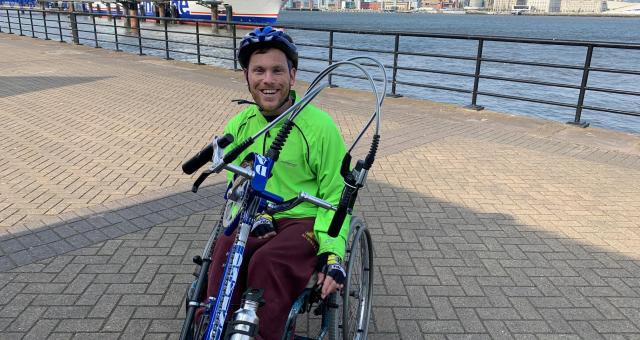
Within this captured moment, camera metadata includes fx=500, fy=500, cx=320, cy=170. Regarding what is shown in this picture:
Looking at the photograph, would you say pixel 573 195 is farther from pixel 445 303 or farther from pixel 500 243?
pixel 445 303

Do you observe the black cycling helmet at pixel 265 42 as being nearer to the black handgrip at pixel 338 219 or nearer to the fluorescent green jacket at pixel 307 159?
the fluorescent green jacket at pixel 307 159

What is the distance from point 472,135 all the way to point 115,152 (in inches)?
185

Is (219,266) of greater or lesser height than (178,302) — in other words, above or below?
above

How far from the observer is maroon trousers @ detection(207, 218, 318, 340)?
6.28 ft

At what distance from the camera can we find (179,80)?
444 inches

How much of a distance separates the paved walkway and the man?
93 cm

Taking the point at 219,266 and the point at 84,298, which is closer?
the point at 219,266

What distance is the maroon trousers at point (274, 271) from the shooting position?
1915 millimetres

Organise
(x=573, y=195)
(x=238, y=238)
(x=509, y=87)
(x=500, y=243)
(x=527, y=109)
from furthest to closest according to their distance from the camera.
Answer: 1. (x=509, y=87)
2. (x=527, y=109)
3. (x=573, y=195)
4. (x=500, y=243)
5. (x=238, y=238)

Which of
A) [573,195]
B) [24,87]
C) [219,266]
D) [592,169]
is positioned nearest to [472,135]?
[592,169]

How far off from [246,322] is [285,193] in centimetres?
78

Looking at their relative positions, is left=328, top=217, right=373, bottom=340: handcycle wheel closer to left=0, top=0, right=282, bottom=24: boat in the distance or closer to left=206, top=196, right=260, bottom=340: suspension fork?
left=206, top=196, right=260, bottom=340: suspension fork

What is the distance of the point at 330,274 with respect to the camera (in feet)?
6.53

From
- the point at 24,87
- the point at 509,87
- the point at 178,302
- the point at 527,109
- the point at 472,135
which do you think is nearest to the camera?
the point at 178,302
